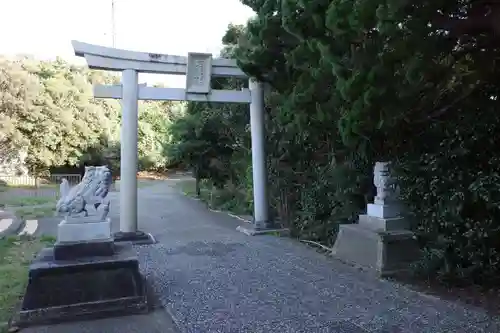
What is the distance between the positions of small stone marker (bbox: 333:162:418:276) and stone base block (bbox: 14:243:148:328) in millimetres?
2992

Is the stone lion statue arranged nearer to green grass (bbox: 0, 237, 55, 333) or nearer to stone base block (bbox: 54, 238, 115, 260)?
stone base block (bbox: 54, 238, 115, 260)

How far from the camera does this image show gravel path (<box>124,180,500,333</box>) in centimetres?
406

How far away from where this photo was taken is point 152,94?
8648 mm

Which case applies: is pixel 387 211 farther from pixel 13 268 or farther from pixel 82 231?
pixel 13 268

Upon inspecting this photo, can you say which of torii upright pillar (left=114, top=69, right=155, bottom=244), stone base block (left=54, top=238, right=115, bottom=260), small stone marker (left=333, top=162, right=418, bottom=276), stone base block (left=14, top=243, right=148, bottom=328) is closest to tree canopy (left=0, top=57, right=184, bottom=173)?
torii upright pillar (left=114, top=69, right=155, bottom=244)

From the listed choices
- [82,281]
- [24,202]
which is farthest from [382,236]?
[24,202]

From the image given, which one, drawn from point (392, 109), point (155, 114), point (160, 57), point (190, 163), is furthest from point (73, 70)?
point (392, 109)

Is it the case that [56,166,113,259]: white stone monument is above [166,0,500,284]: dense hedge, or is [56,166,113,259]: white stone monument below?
below

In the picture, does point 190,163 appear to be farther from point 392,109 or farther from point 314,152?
point 392,109

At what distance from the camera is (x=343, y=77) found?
435 centimetres

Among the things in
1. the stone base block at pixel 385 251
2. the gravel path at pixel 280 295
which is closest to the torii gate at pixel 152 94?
the gravel path at pixel 280 295

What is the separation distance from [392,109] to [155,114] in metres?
27.8

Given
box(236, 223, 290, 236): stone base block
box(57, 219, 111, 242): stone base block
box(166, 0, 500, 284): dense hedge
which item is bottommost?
box(236, 223, 290, 236): stone base block

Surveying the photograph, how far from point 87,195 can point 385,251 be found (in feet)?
12.0
